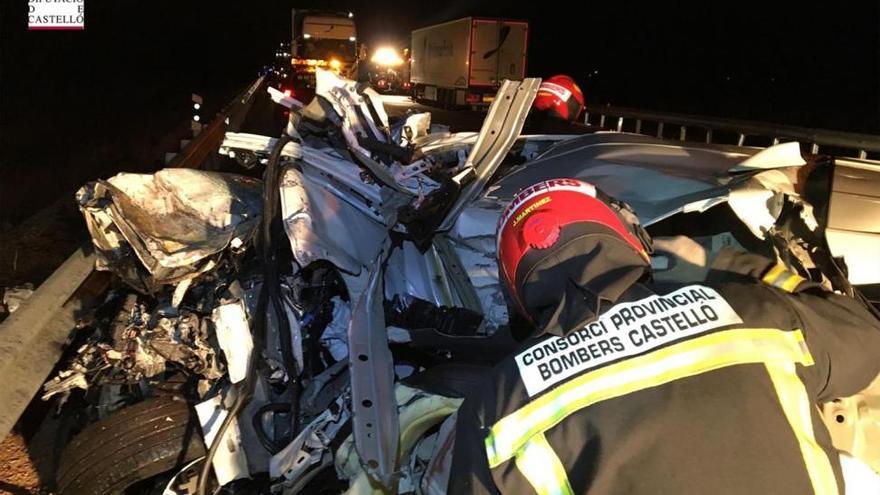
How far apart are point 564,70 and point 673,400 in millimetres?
42769

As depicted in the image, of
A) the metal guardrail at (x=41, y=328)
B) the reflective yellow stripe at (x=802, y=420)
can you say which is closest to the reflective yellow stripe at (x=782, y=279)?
the reflective yellow stripe at (x=802, y=420)

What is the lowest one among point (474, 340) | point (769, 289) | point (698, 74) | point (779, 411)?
point (474, 340)

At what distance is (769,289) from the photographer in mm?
1497

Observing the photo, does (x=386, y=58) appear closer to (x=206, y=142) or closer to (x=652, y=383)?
(x=206, y=142)

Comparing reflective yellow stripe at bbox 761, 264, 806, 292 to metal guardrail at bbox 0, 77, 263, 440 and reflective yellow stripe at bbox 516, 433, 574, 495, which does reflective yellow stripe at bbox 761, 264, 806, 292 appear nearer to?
reflective yellow stripe at bbox 516, 433, 574, 495

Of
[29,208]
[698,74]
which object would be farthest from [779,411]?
[698,74]

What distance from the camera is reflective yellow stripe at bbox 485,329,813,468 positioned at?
1297 mm

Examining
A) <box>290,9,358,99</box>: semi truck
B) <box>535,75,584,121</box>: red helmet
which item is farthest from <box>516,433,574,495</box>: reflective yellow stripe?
<box>290,9,358,99</box>: semi truck

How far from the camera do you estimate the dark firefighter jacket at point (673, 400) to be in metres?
1.22

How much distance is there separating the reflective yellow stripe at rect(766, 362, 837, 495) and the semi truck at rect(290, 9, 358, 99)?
22042 millimetres

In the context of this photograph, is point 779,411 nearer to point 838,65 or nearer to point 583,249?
point 583,249

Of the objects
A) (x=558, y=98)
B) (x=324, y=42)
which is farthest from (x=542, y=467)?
(x=324, y=42)

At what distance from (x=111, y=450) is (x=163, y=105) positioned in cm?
2287

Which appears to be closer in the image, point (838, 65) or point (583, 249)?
point (583, 249)
